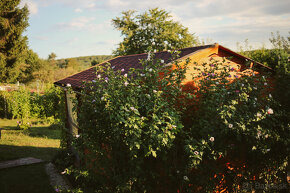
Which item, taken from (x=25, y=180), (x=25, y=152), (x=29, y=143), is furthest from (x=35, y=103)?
(x=25, y=180)

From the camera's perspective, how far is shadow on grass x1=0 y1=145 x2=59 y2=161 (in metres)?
8.97

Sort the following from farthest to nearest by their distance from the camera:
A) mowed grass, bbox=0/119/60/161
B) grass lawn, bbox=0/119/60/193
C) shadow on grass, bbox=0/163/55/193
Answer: mowed grass, bbox=0/119/60/161
grass lawn, bbox=0/119/60/193
shadow on grass, bbox=0/163/55/193

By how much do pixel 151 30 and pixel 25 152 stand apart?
84.7ft

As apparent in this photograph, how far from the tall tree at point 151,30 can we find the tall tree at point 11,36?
1156 centimetres

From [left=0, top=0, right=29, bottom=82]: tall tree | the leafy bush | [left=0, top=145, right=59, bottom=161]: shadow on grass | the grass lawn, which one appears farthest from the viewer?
[left=0, top=0, right=29, bottom=82]: tall tree

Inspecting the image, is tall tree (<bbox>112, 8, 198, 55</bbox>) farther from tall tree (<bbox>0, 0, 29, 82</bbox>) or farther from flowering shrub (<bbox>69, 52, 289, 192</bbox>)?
flowering shrub (<bbox>69, 52, 289, 192</bbox>)

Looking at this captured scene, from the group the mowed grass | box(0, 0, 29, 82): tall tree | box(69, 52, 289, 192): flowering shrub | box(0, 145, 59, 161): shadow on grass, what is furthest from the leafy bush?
box(69, 52, 289, 192): flowering shrub

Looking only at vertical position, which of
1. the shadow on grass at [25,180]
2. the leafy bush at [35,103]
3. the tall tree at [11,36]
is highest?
the tall tree at [11,36]

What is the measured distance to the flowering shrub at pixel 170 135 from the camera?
3.42 meters

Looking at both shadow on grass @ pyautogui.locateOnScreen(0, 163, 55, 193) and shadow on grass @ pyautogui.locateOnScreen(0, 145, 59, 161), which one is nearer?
shadow on grass @ pyautogui.locateOnScreen(0, 163, 55, 193)

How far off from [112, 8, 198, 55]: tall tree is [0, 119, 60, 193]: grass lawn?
63.9 feet

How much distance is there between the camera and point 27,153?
952 cm

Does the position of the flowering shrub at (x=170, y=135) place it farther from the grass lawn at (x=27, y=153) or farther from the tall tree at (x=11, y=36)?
the tall tree at (x=11, y=36)

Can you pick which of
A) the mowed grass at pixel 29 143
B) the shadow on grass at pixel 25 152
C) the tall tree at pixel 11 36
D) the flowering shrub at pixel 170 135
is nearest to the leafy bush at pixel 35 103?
the mowed grass at pixel 29 143
